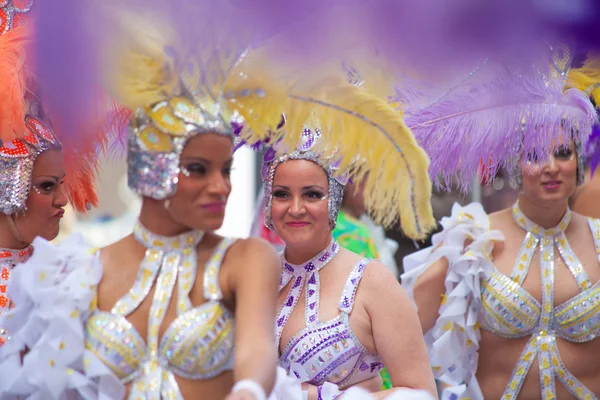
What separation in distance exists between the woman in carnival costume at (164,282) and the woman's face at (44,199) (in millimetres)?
863

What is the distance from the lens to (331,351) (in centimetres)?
325

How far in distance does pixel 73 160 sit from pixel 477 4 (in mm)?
1520

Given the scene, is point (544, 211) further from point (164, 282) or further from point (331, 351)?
point (164, 282)

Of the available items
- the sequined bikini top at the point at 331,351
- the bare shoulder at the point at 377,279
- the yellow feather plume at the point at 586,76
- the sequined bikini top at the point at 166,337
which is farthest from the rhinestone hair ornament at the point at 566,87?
the sequined bikini top at the point at 166,337

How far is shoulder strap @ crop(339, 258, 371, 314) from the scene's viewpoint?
3.28 m

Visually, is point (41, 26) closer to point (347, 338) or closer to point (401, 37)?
point (401, 37)

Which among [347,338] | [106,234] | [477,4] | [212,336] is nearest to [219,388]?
[212,336]

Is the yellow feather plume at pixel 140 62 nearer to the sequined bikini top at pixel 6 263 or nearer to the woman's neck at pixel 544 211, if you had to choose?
the sequined bikini top at pixel 6 263

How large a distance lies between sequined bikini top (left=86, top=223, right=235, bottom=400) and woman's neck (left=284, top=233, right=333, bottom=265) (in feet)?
2.72

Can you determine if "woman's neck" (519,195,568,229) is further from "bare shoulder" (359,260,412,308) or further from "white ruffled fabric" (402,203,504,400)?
"bare shoulder" (359,260,412,308)

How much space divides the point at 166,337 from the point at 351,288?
3.06 feet

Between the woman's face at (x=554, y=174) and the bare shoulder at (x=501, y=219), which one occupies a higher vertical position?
the woman's face at (x=554, y=174)

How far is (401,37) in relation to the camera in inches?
109

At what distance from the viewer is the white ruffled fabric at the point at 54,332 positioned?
2600 millimetres
